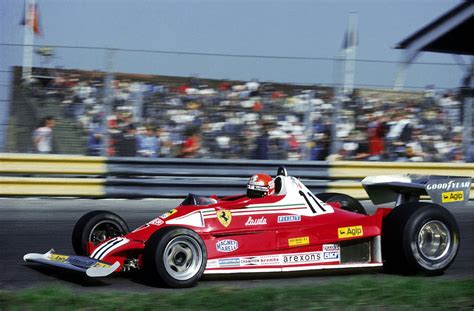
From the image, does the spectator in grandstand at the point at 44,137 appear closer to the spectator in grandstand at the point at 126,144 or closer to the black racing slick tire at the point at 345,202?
the spectator in grandstand at the point at 126,144

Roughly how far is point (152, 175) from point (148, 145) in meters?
0.46

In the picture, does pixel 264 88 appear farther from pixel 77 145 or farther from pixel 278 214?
pixel 278 214

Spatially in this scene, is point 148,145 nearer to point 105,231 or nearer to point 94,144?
point 94,144

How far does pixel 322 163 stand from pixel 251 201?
5.35m

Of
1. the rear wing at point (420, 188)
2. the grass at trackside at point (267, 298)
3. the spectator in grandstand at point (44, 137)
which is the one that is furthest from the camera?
the spectator in grandstand at point (44, 137)

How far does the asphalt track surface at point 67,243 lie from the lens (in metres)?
6.70

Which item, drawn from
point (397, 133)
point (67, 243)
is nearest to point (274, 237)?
point (67, 243)

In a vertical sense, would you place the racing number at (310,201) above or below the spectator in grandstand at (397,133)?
below

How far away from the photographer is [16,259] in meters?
7.75

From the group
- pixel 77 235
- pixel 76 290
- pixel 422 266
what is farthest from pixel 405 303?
pixel 77 235

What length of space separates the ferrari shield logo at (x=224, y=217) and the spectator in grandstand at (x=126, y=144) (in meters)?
5.18

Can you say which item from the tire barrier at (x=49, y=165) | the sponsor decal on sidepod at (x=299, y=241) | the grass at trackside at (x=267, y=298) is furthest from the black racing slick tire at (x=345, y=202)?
the tire barrier at (x=49, y=165)

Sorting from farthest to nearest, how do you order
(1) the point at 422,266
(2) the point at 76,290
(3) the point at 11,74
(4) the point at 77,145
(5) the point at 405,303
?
(4) the point at 77,145 → (3) the point at 11,74 → (1) the point at 422,266 → (2) the point at 76,290 → (5) the point at 405,303

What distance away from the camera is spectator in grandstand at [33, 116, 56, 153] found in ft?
37.6
